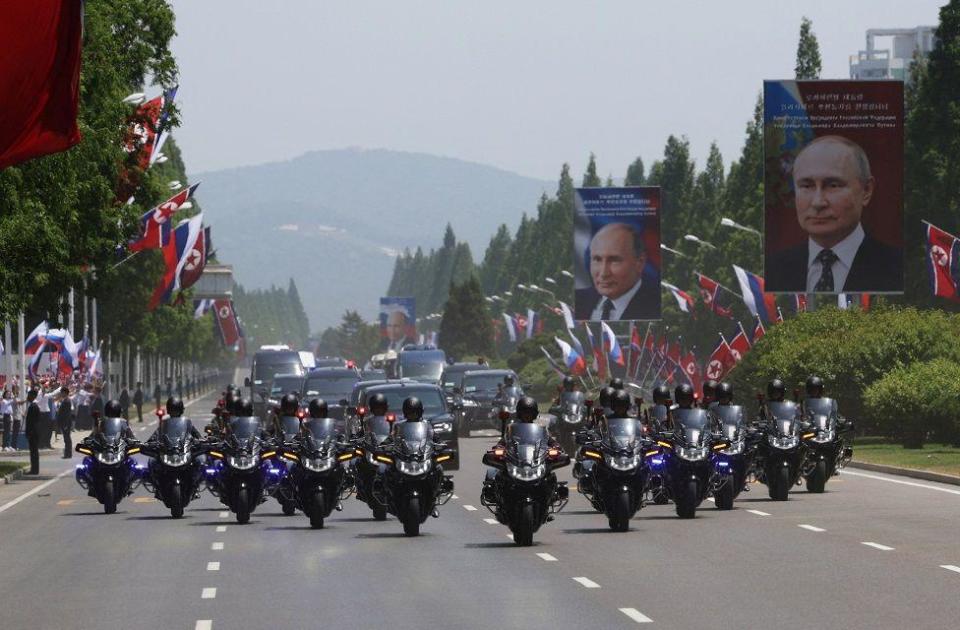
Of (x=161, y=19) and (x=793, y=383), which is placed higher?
(x=161, y=19)

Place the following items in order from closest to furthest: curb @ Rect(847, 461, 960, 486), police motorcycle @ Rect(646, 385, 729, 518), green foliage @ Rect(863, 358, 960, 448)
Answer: police motorcycle @ Rect(646, 385, 729, 518)
curb @ Rect(847, 461, 960, 486)
green foliage @ Rect(863, 358, 960, 448)

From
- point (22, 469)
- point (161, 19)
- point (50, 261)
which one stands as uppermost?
point (161, 19)

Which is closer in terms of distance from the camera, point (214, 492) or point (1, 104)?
point (1, 104)

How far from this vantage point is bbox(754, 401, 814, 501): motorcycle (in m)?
29.8

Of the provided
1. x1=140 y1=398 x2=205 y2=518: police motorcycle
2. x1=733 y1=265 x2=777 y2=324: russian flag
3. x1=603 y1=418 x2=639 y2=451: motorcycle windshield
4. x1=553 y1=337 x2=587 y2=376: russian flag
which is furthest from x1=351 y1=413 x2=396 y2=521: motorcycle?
x1=553 y1=337 x2=587 y2=376: russian flag

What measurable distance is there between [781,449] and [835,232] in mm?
20516

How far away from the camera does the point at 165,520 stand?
2861cm

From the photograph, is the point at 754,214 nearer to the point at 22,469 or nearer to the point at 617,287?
the point at 617,287

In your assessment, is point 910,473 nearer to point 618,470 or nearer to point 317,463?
point 618,470

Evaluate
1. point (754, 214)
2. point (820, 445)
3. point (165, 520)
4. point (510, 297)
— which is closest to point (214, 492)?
point (165, 520)

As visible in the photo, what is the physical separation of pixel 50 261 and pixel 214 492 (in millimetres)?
11984

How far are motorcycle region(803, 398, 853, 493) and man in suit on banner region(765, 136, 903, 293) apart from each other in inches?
713

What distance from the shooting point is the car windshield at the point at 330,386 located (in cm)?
5391

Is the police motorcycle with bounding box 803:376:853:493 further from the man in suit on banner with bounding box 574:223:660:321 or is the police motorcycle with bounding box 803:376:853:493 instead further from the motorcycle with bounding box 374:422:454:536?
the man in suit on banner with bounding box 574:223:660:321
